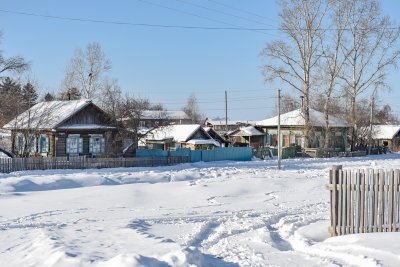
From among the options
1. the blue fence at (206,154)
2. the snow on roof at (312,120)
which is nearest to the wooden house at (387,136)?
the snow on roof at (312,120)

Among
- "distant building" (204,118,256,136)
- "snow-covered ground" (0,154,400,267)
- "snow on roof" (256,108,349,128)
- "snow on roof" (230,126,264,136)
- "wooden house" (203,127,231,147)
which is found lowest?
"snow-covered ground" (0,154,400,267)

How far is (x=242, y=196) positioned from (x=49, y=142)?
73.3 ft

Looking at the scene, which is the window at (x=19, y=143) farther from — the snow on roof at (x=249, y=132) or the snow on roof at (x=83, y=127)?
the snow on roof at (x=249, y=132)

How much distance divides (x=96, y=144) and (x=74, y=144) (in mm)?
1742

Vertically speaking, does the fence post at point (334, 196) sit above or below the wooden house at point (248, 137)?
below

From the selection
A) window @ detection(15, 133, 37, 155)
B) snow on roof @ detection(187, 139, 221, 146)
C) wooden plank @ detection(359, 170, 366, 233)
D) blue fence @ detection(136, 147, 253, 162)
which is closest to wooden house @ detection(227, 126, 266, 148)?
snow on roof @ detection(187, 139, 221, 146)

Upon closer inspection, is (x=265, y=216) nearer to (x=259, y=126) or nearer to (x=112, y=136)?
(x=112, y=136)

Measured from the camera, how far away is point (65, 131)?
36.7 metres

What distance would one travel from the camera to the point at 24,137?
1416 inches

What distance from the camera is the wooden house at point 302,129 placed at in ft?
174

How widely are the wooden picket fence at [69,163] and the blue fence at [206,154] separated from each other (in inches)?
148

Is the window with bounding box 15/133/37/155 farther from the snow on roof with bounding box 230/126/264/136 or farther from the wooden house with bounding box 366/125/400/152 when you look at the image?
the wooden house with bounding box 366/125/400/152

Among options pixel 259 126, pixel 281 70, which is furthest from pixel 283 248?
pixel 259 126

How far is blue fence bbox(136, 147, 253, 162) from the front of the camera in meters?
38.6
